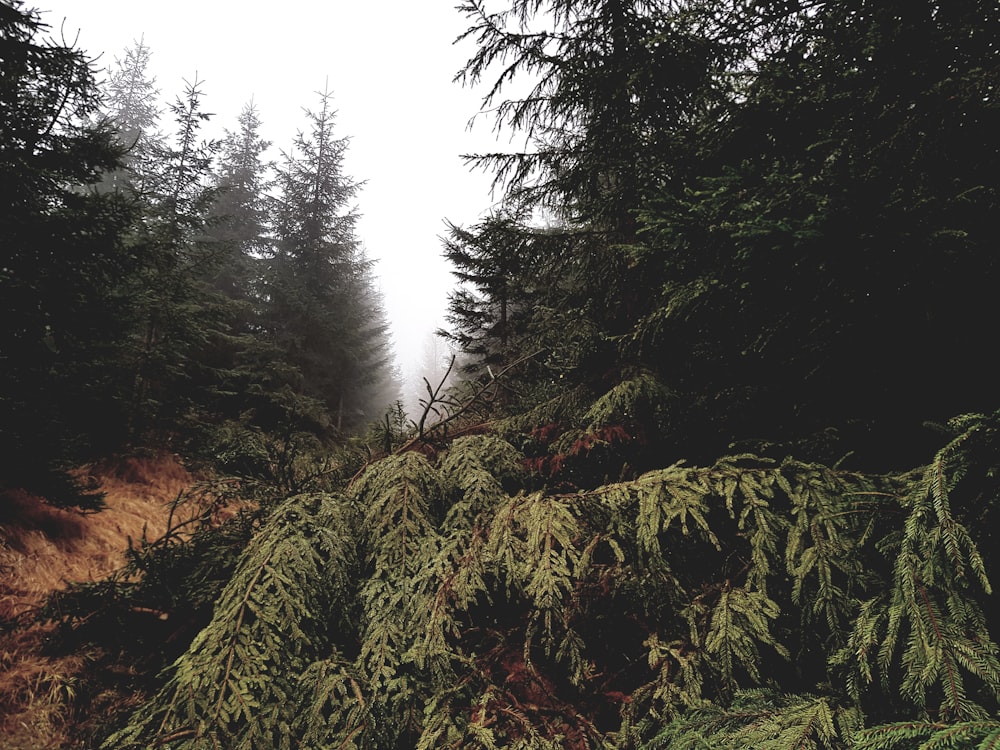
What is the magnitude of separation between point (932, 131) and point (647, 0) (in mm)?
4650

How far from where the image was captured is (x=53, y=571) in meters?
4.39

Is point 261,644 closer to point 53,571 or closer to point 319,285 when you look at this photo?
point 53,571

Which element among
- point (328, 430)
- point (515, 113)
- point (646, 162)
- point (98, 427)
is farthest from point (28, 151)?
point (328, 430)

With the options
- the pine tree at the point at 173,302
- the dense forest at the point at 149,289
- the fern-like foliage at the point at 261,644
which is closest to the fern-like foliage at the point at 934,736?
the fern-like foliage at the point at 261,644

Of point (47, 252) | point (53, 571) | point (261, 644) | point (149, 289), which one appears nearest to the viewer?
point (261, 644)

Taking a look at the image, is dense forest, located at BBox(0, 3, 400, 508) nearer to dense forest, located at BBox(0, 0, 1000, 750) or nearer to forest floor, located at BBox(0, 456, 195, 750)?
forest floor, located at BBox(0, 456, 195, 750)

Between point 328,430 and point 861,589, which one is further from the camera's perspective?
point 328,430

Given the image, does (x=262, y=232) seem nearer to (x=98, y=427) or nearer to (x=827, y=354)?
(x=98, y=427)

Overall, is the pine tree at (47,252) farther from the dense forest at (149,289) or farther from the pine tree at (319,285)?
the pine tree at (319,285)

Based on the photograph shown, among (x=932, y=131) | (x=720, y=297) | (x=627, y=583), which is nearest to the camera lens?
(x=932, y=131)

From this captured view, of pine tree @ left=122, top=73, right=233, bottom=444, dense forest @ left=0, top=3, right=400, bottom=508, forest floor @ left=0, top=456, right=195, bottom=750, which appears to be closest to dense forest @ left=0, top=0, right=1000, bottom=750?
forest floor @ left=0, top=456, right=195, bottom=750

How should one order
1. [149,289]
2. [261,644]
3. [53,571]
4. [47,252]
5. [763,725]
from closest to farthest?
[763,725] → [261,644] → [53,571] → [47,252] → [149,289]

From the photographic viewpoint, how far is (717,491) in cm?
161

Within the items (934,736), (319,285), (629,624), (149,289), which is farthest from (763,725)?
(319,285)
